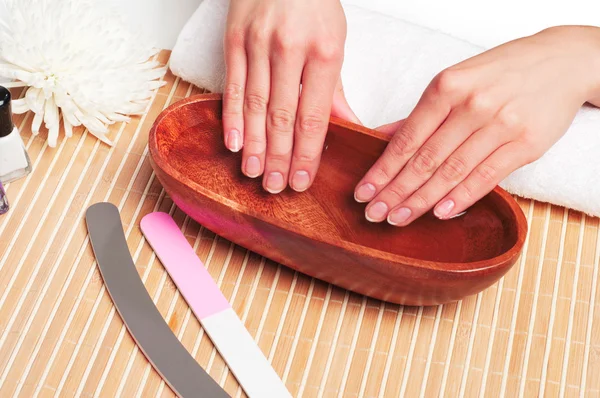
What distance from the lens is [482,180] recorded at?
0.72m

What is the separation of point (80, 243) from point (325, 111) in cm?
29

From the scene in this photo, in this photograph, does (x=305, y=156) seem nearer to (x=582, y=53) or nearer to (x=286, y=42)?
(x=286, y=42)

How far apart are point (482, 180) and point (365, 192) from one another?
12cm

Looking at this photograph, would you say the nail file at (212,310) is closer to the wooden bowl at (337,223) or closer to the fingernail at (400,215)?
the wooden bowl at (337,223)

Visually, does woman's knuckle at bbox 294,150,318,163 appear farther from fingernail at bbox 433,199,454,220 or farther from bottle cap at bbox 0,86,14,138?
bottle cap at bbox 0,86,14,138

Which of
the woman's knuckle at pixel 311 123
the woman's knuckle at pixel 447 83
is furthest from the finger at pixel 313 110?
the woman's knuckle at pixel 447 83

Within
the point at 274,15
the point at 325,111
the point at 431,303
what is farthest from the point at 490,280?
the point at 274,15

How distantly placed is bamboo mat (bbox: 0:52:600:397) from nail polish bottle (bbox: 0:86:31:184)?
0.05 feet

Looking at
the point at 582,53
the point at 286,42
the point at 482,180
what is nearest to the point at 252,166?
the point at 286,42

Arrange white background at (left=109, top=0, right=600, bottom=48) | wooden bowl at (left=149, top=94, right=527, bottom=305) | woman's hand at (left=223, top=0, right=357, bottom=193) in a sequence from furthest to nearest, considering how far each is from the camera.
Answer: white background at (left=109, top=0, right=600, bottom=48), woman's hand at (left=223, top=0, right=357, bottom=193), wooden bowl at (left=149, top=94, right=527, bottom=305)

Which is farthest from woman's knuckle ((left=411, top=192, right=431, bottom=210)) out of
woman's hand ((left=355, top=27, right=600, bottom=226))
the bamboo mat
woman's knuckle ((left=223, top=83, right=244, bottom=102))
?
woman's knuckle ((left=223, top=83, right=244, bottom=102))

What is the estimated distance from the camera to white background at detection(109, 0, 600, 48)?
108cm

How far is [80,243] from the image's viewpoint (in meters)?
0.78

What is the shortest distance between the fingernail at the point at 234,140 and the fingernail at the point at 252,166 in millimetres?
22
